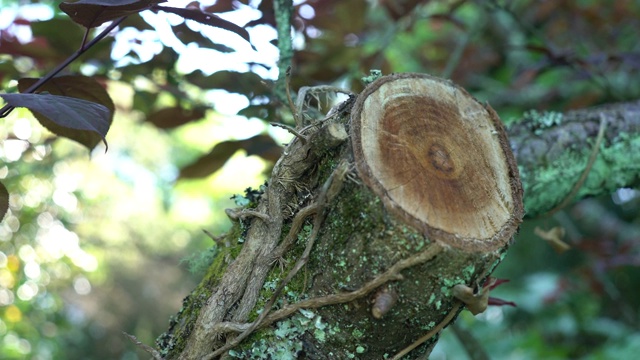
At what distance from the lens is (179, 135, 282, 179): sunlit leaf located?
125 cm

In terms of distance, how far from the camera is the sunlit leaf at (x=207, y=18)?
827 millimetres

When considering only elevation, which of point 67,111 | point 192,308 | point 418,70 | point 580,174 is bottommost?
point 580,174

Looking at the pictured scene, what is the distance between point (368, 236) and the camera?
0.74 metres

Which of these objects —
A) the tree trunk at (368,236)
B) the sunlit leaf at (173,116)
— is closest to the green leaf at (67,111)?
the tree trunk at (368,236)

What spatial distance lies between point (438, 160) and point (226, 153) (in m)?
0.59

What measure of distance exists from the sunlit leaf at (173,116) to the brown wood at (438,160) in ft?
2.43

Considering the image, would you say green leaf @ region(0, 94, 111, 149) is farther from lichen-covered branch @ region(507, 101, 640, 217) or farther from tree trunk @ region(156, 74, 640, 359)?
lichen-covered branch @ region(507, 101, 640, 217)

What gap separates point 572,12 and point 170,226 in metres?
4.07

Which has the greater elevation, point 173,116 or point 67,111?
point 173,116

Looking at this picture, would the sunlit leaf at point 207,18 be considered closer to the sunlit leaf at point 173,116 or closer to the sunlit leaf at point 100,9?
the sunlit leaf at point 100,9

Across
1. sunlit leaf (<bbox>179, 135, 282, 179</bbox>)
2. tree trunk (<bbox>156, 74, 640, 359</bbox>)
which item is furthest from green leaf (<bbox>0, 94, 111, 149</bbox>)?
sunlit leaf (<bbox>179, 135, 282, 179</bbox>)

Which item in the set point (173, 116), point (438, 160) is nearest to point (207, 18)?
point (438, 160)

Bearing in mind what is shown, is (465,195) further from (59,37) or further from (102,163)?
(102,163)

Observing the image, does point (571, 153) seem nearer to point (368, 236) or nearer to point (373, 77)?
point (373, 77)
